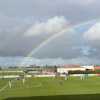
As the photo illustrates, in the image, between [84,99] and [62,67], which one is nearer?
[84,99]

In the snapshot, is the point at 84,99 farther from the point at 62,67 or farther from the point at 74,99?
the point at 62,67

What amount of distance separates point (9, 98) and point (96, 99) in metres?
7.17

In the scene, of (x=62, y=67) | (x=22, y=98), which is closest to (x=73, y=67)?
(x=62, y=67)

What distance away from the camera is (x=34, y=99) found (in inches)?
1223

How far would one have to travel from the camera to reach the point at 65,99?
3106 cm

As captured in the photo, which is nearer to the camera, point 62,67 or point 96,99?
point 96,99

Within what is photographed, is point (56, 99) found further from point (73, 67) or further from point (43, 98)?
point (73, 67)

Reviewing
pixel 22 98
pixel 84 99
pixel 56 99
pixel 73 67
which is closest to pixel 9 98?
pixel 22 98

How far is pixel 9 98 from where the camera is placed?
104 ft

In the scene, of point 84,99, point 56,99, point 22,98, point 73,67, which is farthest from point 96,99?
point 73,67

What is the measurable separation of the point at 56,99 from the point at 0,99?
448 centimetres

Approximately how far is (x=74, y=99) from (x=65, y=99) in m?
0.72

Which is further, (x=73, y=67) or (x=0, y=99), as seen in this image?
(x=73, y=67)

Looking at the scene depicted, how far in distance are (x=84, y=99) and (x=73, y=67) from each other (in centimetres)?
14781
